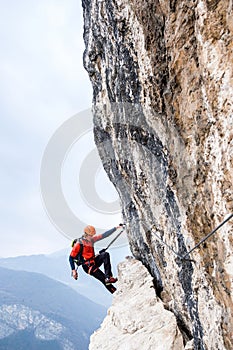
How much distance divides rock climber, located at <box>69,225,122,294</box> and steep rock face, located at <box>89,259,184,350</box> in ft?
4.96

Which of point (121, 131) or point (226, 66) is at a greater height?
point (121, 131)

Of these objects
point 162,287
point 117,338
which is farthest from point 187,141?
point 117,338

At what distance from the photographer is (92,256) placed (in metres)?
15.0

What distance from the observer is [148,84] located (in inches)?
292

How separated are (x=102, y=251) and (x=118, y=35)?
9.94 metres

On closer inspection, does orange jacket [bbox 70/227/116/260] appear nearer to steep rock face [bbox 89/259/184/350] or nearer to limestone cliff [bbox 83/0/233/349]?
steep rock face [bbox 89/259/184/350]

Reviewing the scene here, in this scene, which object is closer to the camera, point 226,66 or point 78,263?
point 226,66

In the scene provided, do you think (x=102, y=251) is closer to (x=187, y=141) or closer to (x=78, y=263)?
(x=78, y=263)

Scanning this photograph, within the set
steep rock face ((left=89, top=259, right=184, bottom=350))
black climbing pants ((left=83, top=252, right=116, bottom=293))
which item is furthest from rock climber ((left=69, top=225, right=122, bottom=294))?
steep rock face ((left=89, top=259, right=184, bottom=350))

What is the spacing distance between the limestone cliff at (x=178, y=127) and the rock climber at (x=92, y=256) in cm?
429

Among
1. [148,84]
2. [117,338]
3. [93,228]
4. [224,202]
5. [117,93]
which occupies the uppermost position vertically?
[117,93]

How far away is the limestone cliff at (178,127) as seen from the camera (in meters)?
5.20

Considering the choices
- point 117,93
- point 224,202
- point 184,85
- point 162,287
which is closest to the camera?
point 224,202

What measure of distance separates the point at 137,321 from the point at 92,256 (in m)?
4.92
